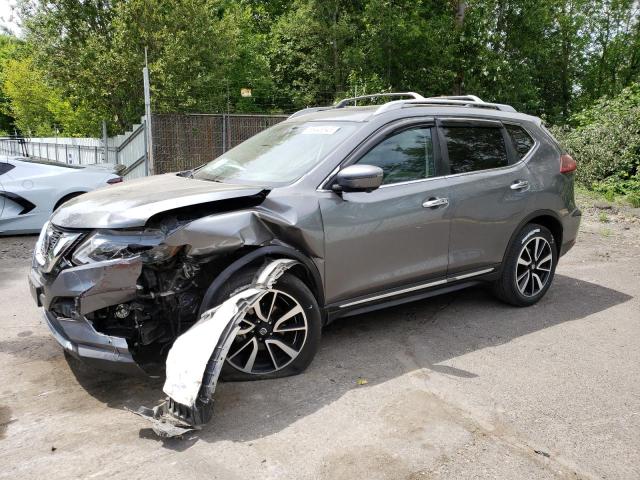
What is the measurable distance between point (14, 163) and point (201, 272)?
20.8 ft

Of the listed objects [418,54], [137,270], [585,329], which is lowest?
[585,329]

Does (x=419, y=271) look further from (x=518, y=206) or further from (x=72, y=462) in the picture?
(x=72, y=462)

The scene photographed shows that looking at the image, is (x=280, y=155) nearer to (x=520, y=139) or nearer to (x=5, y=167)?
(x=520, y=139)

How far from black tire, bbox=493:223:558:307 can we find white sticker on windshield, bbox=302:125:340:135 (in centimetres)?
198

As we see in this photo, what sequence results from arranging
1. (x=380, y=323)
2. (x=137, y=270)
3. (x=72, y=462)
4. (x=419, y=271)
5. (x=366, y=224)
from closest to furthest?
(x=72, y=462), (x=137, y=270), (x=366, y=224), (x=419, y=271), (x=380, y=323)

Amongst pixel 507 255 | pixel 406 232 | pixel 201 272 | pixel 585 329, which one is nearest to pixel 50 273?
pixel 201 272

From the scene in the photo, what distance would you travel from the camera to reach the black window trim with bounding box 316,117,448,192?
4.02m

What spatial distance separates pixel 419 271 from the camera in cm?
442

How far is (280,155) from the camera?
14.5ft

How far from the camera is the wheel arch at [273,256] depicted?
3.50 m

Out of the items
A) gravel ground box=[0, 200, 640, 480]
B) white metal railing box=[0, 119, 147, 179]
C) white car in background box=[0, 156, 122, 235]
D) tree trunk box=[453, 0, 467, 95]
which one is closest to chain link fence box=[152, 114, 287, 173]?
white metal railing box=[0, 119, 147, 179]

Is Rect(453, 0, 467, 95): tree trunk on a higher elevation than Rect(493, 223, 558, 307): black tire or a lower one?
higher

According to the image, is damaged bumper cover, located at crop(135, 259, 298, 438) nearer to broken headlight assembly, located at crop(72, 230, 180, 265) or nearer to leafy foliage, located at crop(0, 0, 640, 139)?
broken headlight assembly, located at crop(72, 230, 180, 265)

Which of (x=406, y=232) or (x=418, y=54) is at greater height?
(x=418, y=54)
